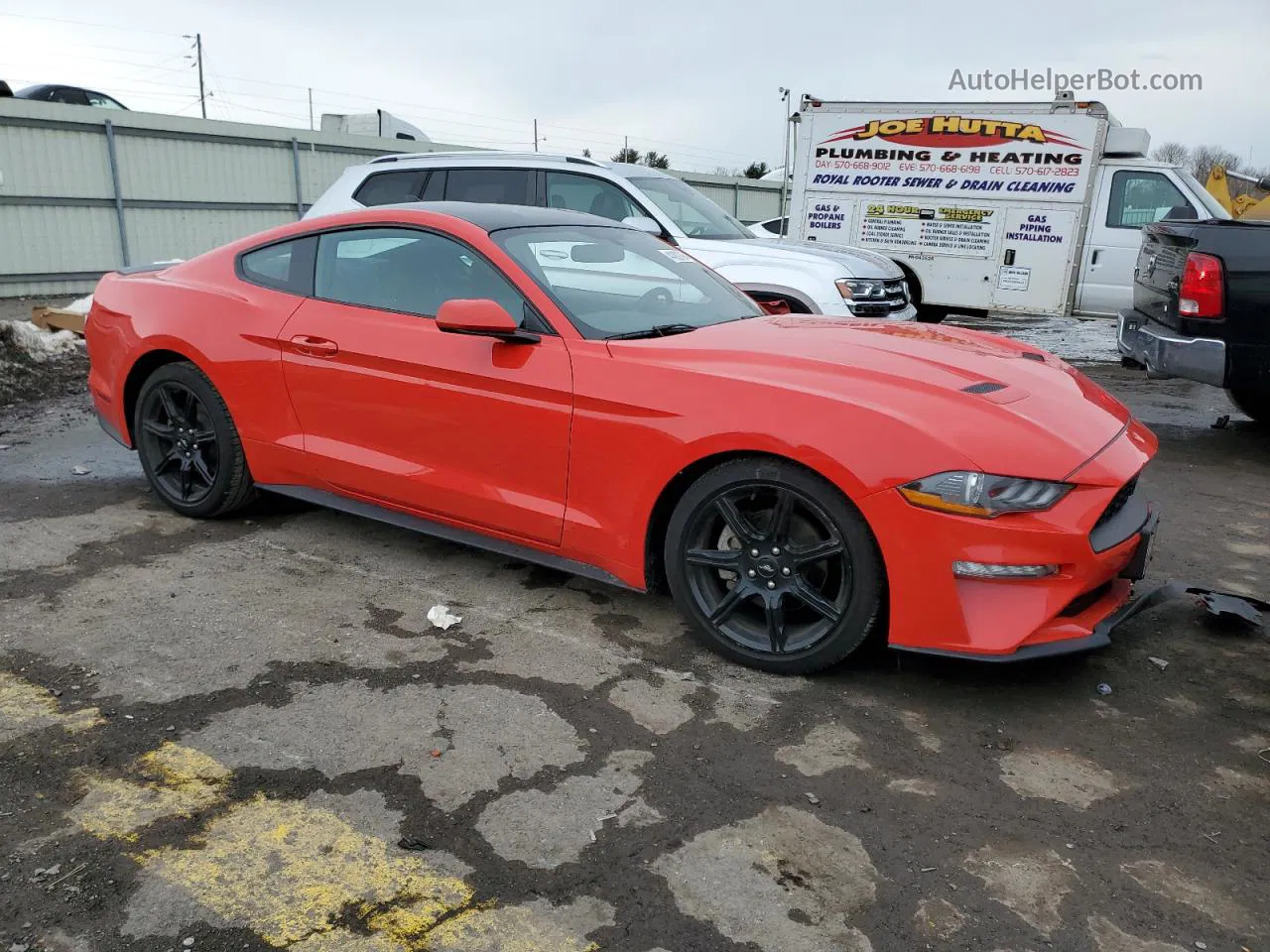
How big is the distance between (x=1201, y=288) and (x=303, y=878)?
20.1 ft

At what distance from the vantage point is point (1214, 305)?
20.4 ft

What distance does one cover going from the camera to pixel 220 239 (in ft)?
51.7

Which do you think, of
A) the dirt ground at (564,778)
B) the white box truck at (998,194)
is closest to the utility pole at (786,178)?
the white box truck at (998,194)

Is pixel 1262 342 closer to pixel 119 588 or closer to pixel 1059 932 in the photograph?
Result: pixel 1059 932

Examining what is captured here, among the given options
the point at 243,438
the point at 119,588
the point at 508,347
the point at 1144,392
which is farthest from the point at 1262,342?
the point at 119,588

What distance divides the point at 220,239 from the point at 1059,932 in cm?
1604

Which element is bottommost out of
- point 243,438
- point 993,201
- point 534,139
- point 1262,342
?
point 243,438

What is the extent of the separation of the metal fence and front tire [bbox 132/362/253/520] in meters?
10.0

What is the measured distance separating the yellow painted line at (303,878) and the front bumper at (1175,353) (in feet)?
18.6

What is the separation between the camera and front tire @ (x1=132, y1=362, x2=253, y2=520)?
4691 mm

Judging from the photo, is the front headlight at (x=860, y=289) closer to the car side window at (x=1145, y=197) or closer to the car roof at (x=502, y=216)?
the car roof at (x=502, y=216)

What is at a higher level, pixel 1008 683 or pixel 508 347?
pixel 508 347

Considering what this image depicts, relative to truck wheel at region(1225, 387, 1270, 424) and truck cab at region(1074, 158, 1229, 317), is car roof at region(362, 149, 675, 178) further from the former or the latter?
truck cab at region(1074, 158, 1229, 317)

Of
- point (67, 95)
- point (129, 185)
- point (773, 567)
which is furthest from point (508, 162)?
point (67, 95)
